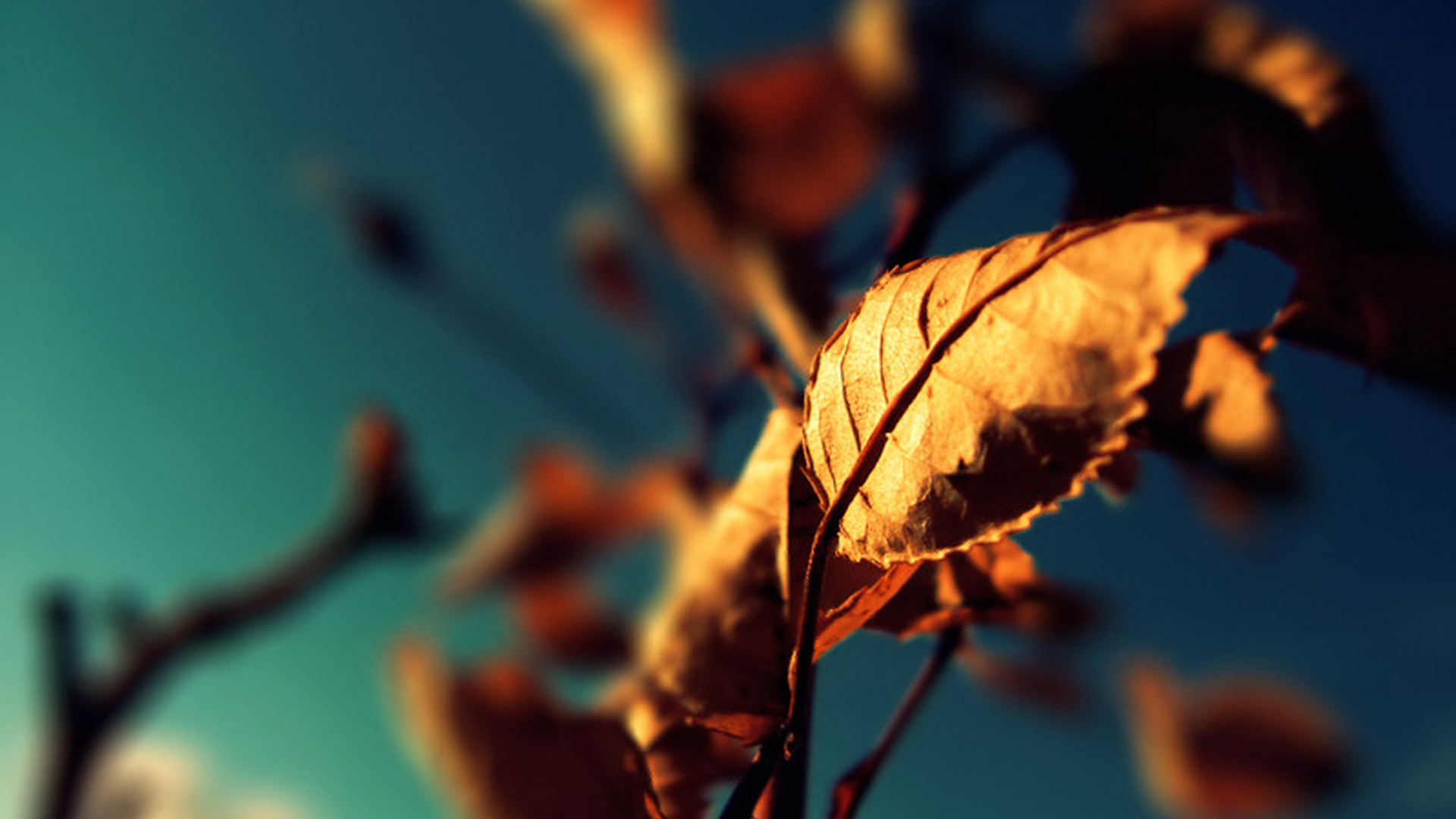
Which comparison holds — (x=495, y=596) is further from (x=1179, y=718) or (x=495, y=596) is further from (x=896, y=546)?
Result: (x=896, y=546)

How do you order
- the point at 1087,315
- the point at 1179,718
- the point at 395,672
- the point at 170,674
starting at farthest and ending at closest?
1. the point at 170,674
2. the point at 1179,718
3. the point at 395,672
4. the point at 1087,315

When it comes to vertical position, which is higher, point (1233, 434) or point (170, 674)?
point (170, 674)

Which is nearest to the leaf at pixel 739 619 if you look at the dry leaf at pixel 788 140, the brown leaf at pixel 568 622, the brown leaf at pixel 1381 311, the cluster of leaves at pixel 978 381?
the cluster of leaves at pixel 978 381

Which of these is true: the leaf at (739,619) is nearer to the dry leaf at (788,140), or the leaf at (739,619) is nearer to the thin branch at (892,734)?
the thin branch at (892,734)

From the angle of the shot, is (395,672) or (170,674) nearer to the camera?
(395,672)

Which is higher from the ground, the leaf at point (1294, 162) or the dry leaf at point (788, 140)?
the dry leaf at point (788, 140)

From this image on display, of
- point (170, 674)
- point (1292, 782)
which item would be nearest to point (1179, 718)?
point (1292, 782)

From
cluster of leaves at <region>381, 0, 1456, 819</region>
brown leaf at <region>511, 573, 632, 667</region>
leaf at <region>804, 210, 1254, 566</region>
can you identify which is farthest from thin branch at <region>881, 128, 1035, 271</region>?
brown leaf at <region>511, 573, 632, 667</region>

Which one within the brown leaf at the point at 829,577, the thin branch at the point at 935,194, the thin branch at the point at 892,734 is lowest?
the thin branch at the point at 892,734

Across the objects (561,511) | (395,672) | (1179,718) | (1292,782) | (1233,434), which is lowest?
(1292,782)
